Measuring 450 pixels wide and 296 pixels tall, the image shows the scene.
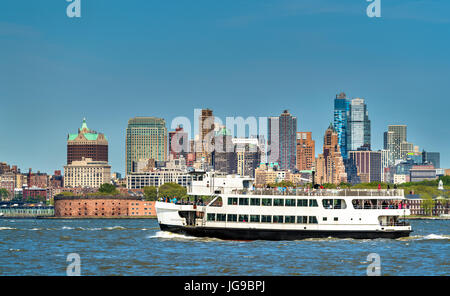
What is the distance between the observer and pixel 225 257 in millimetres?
58969

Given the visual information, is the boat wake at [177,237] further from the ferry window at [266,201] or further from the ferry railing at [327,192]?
the ferry railing at [327,192]

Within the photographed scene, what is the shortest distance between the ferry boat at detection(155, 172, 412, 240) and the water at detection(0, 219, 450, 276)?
1166mm

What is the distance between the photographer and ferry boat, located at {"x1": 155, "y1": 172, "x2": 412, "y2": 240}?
241 ft

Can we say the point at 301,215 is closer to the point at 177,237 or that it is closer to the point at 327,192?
the point at 327,192

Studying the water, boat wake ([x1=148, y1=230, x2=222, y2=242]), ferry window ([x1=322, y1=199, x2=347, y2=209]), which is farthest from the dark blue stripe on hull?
ferry window ([x1=322, y1=199, x2=347, y2=209])

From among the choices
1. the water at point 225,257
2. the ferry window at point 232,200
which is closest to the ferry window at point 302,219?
the water at point 225,257

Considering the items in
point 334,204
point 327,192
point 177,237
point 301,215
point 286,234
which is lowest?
point 177,237

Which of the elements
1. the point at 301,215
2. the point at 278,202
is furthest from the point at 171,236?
the point at 301,215

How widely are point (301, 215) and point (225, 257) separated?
16355 mm

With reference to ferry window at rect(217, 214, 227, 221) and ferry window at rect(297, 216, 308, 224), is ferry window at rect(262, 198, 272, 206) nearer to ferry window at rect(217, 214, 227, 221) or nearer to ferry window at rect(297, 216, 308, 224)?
ferry window at rect(297, 216, 308, 224)
